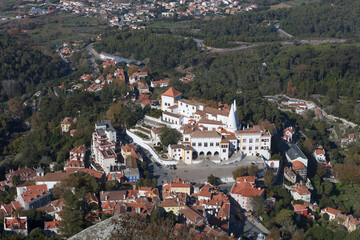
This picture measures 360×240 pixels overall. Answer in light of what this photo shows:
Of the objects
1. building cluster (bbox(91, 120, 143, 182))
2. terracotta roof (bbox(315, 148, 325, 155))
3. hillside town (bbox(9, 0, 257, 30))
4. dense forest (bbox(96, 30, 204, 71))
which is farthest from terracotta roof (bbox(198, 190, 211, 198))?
hillside town (bbox(9, 0, 257, 30))

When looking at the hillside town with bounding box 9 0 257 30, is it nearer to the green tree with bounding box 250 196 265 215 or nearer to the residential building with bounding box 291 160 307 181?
the residential building with bounding box 291 160 307 181

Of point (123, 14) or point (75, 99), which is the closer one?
point (75, 99)

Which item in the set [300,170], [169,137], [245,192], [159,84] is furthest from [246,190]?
[159,84]

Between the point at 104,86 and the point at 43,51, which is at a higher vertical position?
the point at 104,86

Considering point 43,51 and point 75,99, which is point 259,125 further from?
point 43,51

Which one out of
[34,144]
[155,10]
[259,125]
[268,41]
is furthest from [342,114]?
[155,10]

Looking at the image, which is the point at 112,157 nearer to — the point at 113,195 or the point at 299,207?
the point at 113,195
